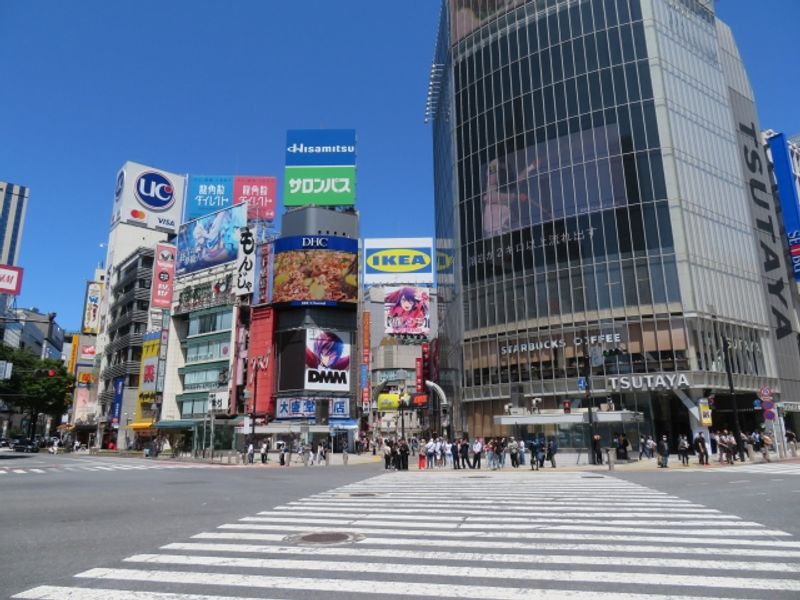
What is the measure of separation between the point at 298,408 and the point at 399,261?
2482 cm

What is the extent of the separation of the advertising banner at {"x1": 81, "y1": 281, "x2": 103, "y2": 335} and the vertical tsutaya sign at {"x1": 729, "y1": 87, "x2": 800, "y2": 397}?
98.9 metres

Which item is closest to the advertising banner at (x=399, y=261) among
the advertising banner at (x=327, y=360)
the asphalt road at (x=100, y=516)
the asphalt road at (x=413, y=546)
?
the advertising banner at (x=327, y=360)

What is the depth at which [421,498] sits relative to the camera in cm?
1650

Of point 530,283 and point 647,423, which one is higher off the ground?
point 530,283

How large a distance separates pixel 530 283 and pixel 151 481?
3703cm

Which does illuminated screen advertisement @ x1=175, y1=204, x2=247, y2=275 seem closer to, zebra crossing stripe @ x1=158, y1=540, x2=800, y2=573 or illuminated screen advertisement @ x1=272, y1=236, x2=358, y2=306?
illuminated screen advertisement @ x1=272, y1=236, x2=358, y2=306

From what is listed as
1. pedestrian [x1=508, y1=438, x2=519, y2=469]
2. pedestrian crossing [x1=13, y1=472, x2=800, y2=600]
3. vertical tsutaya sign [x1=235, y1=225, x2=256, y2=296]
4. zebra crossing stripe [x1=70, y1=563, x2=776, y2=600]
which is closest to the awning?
vertical tsutaya sign [x1=235, y1=225, x2=256, y2=296]

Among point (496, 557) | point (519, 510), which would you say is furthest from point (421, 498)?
point (496, 557)

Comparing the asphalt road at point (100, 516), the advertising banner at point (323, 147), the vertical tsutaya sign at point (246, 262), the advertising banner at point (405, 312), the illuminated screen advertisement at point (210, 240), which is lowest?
the asphalt road at point (100, 516)

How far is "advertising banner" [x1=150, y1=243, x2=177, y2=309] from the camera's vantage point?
77375mm

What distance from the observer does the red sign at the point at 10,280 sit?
131 feet

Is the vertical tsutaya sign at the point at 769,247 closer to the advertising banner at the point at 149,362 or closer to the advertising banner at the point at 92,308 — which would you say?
the advertising banner at the point at 149,362

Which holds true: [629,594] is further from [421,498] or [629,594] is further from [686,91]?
[686,91]

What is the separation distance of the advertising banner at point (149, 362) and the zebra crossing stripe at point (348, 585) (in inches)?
2910
